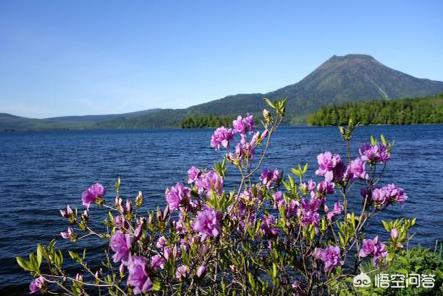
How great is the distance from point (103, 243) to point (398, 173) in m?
23.0

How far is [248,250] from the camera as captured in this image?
4348mm

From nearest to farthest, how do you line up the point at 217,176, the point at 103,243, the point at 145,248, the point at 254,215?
the point at 145,248 → the point at 217,176 → the point at 254,215 → the point at 103,243

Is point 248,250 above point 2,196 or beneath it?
above

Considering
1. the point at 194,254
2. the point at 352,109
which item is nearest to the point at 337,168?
the point at 194,254

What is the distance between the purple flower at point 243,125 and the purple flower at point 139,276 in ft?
7.58

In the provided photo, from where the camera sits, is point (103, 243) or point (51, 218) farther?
point (51, 218)

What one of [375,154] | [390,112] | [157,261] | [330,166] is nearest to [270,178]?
[330,166]

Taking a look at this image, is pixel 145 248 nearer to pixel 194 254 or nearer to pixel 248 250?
pixel 194 254

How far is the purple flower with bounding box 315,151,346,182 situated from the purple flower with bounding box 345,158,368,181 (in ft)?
0.21

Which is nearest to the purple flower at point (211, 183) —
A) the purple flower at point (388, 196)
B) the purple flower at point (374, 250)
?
the purple flower at point (388, 196)

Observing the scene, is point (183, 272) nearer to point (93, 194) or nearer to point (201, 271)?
point (201, 271)

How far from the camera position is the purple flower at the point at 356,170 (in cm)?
417

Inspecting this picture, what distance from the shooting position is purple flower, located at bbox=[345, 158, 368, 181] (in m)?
4.17

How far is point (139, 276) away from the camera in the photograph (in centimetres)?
293
